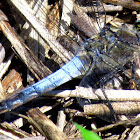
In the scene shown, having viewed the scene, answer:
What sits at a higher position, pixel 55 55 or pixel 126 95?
pixel 55 55

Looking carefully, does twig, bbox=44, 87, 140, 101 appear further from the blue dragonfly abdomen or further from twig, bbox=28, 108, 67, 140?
twig, bbox=28, 108, 67, 140

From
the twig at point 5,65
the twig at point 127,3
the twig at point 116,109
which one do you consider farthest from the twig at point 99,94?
the twig at point 127,3

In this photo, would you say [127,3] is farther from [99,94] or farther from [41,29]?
[99,94]

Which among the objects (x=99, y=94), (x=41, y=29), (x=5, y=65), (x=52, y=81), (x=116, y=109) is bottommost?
(x=116, y=109)

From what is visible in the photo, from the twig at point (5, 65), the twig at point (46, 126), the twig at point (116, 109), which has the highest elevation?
the twig at point (5, 65)

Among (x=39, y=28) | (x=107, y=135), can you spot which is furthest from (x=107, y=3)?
(x=107, y=135)

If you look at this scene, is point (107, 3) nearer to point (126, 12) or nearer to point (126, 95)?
point (126, 12)

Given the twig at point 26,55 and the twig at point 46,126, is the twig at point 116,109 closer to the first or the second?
the twig at point 46,126

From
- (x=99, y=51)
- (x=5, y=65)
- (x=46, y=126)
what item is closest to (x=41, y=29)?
(x=5, y=65)

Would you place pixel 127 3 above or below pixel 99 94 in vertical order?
above

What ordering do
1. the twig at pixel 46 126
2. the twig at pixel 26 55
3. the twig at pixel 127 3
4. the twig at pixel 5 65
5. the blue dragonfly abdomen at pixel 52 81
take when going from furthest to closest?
the twig at pixel 127 3 → the twig at pixel 5 65 → the twig at pixel 26 55 → the blue dragonfly abdomen at pixel 52 81 → the twig at pixel 46 126

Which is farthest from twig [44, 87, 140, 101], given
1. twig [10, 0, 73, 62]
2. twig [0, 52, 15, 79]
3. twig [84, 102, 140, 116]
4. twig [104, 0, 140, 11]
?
twig [104, 0, 140, 11]
